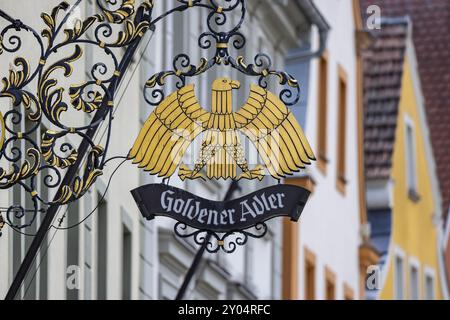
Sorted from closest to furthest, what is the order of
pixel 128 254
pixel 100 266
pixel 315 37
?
pixel 100 266 → pixel 128 254 → pixel 315 37

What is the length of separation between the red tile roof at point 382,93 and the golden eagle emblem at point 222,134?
74.8 ft

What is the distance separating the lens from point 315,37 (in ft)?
110

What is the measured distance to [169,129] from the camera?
1524cm

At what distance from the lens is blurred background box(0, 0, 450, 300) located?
2070cm

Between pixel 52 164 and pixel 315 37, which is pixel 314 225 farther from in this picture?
pixel 52 164

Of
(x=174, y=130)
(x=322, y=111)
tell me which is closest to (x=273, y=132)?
(x=174, y=130)

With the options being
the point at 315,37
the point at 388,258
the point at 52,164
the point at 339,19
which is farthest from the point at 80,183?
the point at 388,258

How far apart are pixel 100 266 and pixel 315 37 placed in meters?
12.0

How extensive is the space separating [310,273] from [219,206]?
19057 millimetres

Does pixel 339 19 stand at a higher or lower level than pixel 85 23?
higher

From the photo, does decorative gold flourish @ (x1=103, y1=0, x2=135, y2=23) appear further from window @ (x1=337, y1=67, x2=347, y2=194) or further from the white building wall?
window @ (x1=337, y1=67, x2=347, y2=194)

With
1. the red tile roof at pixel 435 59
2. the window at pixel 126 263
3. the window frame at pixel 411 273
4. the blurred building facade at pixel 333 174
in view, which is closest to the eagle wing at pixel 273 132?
the window at pixel 126 263

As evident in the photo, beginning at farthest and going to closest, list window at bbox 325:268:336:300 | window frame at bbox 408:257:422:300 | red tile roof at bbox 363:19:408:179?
window frame at bbox 408:257:422:300 < red tile roof at bbox 363:19:408:179 < window at bbox 325:268:336:300

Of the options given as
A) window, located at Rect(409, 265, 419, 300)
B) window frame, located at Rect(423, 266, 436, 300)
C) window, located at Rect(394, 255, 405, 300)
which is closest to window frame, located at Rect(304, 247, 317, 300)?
window, located at Rect(394, 255, 405, 300)
